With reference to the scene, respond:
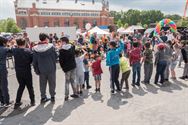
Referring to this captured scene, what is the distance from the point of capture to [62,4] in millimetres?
100938

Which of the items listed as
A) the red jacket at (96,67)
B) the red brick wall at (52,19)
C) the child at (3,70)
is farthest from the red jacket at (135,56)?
the red brick wall at (52,19)

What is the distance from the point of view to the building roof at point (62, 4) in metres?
95.3

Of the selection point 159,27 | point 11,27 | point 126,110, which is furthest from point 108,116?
point 11,27

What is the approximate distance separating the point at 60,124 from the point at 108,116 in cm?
116

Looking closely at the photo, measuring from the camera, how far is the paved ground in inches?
209

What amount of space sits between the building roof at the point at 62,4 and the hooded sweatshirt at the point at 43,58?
9344 centimetres

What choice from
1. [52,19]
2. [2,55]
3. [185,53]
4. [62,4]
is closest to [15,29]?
[52,19]

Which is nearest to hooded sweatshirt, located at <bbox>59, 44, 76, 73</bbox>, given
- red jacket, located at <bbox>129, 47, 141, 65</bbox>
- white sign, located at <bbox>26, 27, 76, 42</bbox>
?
red jacket, located at <bbox>129, 47, 141, 65</bbox>

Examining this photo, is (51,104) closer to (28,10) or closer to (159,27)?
(159,27)

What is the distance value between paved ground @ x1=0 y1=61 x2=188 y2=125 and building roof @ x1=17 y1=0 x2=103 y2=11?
93665 mm

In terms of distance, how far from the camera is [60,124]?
17.1 feet

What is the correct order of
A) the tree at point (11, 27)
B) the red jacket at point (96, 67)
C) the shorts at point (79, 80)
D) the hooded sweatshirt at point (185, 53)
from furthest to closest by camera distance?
the tree at point (11, 27) < the hooded sweatshirt at point (185, 53) < the red jacket at point (96, 67) < the shorts at point (79, 80)

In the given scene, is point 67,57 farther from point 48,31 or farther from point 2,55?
point 48,31

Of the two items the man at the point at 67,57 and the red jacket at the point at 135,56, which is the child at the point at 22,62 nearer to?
the man at the point at 67,57
